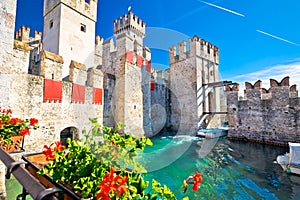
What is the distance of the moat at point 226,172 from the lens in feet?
17.1

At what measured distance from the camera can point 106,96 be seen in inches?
416

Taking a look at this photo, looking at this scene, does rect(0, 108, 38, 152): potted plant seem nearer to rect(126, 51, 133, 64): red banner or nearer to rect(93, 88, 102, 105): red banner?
rect(93, 88, 102, 105): red banner

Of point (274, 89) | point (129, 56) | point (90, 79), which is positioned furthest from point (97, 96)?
point (274, 89)

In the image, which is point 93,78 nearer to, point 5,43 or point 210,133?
point 5,43

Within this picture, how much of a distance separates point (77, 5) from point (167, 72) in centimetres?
1178

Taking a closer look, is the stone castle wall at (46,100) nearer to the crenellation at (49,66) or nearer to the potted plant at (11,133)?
the crenellation at (49,66)

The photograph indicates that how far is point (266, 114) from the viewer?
1256 centimetres

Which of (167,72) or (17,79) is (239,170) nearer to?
(17,79)

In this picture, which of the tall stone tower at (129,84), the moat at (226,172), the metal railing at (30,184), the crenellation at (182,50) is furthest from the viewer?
the crenellation at (182,50)

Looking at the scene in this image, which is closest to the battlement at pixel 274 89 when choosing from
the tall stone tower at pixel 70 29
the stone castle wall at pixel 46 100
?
the stone castle wall at pixel 46 100

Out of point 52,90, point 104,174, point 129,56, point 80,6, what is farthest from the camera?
point 129,56

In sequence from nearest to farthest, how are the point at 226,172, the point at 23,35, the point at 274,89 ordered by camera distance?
the point at 226,172
the point at 274,89
the point at 23,35

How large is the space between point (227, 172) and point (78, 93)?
26.4ft

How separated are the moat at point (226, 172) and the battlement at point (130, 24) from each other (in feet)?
66.7
